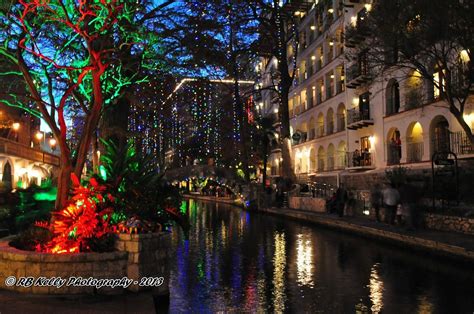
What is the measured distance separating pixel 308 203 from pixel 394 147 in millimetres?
7306

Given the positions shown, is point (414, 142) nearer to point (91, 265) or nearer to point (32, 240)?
point (32, 240)

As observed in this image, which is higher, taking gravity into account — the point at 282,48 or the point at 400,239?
the point at 282,48

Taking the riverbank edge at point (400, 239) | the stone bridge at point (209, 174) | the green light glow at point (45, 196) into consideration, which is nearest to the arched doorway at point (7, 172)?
the stone bridge at point (209, 174)

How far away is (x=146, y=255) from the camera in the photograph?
8242mm

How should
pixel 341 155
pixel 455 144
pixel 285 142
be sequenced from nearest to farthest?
1. pixel 455 144
2. pixel 285 142
3. pixel 341 155

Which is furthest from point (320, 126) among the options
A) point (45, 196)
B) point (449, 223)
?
point (45, 196)

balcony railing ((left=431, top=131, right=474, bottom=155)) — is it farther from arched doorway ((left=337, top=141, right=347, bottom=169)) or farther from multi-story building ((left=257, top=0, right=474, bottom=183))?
arched doorway ((left=337, top=141, right=347, bottom=169))

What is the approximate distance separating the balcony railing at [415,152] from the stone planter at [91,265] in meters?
24.5

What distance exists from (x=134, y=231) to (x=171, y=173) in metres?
38.3

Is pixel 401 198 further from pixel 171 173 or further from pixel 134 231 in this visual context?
pixel 171 173

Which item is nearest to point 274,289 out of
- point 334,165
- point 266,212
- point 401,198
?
point 401,198

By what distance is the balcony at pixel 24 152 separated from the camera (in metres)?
35.3

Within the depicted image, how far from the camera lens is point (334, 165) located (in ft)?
142

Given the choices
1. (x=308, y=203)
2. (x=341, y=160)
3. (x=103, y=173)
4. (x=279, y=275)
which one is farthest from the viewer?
(x=341, y=160)
